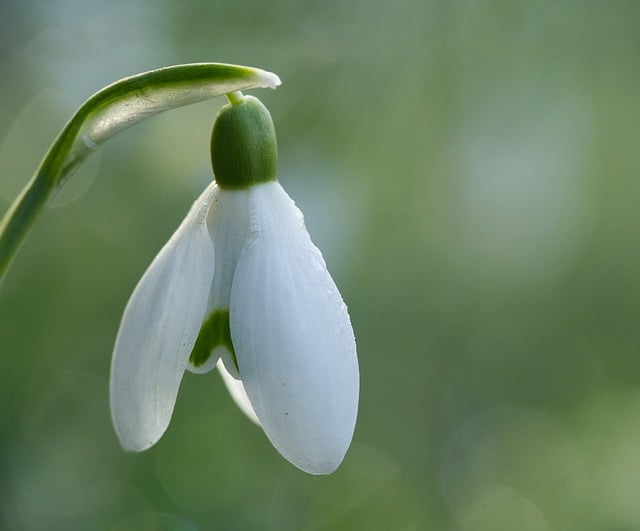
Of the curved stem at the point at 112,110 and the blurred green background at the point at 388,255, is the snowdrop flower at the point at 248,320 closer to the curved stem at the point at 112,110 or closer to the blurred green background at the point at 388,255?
the curved stem at the point at 112,110

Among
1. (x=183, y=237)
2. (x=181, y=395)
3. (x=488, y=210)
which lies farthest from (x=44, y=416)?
(x=183, y=237)

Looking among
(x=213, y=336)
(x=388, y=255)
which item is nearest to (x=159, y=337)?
(x=213, y=336)

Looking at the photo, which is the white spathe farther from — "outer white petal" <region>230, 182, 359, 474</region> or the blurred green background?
the blurred green background

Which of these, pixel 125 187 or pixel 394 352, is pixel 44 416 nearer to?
pixel 125 187

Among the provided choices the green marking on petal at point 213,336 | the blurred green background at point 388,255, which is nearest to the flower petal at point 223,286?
the green marking on petal at point 213,336

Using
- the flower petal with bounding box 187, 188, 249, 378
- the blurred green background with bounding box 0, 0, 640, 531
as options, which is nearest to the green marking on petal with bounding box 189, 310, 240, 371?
the flower petal with bounding box 187, 188, 249, 378

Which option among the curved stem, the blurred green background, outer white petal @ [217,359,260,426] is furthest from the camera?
the blurred green background

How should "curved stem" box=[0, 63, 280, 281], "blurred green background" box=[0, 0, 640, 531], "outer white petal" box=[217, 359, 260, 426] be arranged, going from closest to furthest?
"curved stem" box=[0, 63, 280, 281] → "outer white petal" box=[217, 359, 260, 426] → "blurred green background" box=[0, 0, 640, 531]

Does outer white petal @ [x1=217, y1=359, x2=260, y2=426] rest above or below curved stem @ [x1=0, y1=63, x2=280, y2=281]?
below

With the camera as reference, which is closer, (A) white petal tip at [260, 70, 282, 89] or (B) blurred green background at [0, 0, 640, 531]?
(A) white petal tip at [260, 70, 282, 89]

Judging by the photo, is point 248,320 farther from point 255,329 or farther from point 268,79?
point 268,79
